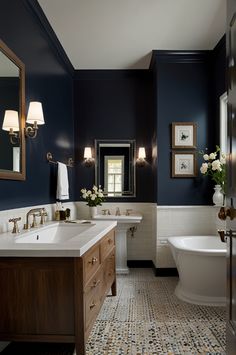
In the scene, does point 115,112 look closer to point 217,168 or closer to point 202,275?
point 217,168

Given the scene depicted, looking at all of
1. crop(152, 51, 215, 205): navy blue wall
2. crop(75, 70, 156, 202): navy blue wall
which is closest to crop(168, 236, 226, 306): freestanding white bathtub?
crop(152, 51, 215, 205): navy blue wall

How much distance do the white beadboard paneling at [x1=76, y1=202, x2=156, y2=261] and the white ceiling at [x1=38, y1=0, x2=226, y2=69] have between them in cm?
206

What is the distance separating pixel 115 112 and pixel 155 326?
3.00 metres

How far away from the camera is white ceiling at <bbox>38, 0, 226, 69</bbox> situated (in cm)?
286

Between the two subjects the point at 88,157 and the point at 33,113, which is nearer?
the point at 33,113

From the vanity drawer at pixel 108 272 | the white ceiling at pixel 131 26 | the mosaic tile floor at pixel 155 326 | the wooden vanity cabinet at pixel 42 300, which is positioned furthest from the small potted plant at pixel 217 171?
the wooden vanity cabinet at pixel 42 300

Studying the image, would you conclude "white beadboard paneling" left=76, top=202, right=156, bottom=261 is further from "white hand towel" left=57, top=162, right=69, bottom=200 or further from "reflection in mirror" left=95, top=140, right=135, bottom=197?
"white hand towel" left=57, top=162, right=69, bottom=200

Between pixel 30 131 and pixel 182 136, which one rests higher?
pixel 182 136

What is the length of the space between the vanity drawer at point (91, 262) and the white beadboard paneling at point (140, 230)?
220 cm

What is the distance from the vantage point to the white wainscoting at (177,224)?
386 centimetres

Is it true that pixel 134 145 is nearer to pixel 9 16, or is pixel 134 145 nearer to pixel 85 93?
pixel 85 93

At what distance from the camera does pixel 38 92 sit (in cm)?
295

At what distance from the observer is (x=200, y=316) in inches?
103

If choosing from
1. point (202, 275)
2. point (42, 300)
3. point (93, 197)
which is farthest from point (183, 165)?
point (42, 300)
